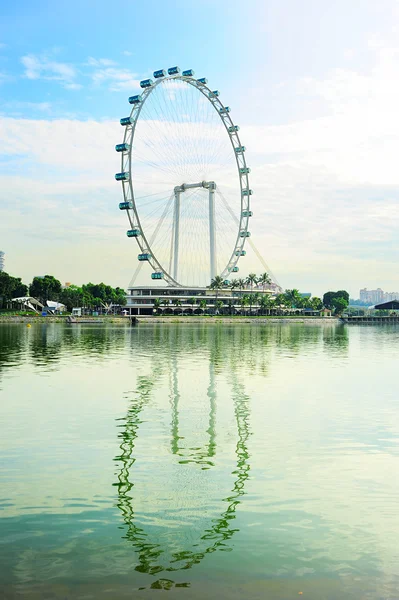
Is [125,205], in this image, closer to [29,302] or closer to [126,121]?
[126,121]

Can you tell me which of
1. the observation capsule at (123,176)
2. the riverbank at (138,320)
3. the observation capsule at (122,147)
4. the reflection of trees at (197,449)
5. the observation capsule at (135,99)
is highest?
the observation capsule at (135,99)

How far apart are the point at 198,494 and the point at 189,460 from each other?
3.14 meters

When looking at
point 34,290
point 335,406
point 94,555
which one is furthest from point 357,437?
point 34,290

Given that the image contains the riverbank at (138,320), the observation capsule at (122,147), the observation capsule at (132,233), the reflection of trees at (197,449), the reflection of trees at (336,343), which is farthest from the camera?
the riverbank at (138,320)

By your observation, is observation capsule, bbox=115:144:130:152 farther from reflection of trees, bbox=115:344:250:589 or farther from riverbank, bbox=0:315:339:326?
reflection of trees, bbox=115:344:250:589

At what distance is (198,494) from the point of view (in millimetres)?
12727

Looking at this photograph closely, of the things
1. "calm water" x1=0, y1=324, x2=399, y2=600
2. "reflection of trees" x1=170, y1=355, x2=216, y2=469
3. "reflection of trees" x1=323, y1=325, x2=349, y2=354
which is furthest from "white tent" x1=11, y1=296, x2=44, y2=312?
"reflection of trees" x1=170, y1=355, x2=216, y2=469

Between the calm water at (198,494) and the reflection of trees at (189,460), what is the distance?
0.11 ft

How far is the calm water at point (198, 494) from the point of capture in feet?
28.4

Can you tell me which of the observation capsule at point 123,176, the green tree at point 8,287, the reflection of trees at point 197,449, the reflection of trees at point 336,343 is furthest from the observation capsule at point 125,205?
the reflection of trees at point 197,449

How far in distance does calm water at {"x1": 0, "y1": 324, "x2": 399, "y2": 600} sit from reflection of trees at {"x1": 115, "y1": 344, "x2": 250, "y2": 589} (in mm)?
34

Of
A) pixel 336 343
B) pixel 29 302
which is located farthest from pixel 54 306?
pixel 336 343

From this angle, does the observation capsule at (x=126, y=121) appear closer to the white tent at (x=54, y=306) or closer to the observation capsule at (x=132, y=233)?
the observation capsule at (x=132, y=233)

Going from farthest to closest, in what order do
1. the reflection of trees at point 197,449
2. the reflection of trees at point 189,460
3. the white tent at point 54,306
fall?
the white tent at point 54,306 → the reflection of trees at point 197,449 → the reflection of trees at point 189,460
